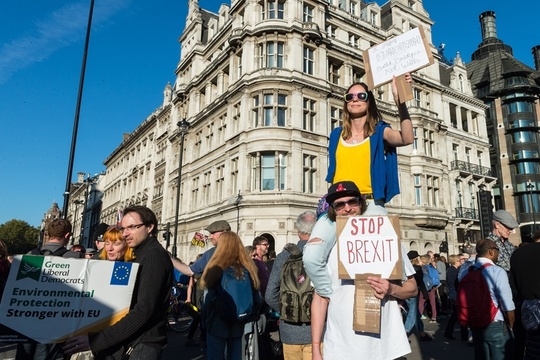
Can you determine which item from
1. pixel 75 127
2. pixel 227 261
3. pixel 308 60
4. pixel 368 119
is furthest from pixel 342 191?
pixel 308 60

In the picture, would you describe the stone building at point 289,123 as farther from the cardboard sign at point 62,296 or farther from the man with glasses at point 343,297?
the man with glasses at point 343,297

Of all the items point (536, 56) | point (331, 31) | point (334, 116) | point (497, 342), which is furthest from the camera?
point (536, 56)

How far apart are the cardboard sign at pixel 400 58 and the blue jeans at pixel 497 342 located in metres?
3.52

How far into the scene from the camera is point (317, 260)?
2492 mm

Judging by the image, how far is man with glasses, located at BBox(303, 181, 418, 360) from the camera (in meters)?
2.32

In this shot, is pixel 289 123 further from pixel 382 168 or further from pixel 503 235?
pixel 382 168

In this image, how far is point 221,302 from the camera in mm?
4559

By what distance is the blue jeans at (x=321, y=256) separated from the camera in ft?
8.20

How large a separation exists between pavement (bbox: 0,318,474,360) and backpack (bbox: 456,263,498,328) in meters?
3.51

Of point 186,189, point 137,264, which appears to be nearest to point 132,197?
point 186,189

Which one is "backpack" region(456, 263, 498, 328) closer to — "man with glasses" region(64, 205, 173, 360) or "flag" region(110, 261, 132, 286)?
"man with glasses" region(64, 205, 173, 360)

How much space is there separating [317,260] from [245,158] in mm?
21563

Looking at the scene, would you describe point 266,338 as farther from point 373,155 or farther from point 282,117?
point 282,117

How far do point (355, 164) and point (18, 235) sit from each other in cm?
10433
